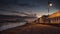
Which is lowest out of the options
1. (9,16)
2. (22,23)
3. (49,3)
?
(22,23)

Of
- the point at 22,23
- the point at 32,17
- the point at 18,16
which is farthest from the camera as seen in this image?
the point at 32,17

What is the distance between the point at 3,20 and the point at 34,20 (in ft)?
14.4

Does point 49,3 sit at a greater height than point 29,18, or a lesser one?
greater

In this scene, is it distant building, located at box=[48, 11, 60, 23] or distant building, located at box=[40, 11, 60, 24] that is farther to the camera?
distant building, located at box=[48, 11, 60, 23]

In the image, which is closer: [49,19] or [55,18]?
[49,19]

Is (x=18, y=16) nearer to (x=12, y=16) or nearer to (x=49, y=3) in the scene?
(x=12, y=16)

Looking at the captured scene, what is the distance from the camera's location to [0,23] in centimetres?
500

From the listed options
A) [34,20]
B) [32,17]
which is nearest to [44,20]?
[34,20]

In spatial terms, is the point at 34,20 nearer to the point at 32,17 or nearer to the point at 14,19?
the point at 32,17

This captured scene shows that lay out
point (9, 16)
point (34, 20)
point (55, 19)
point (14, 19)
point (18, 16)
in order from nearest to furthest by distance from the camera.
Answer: point (9, 16), point (14, 19), point (18, 16), point (34, 20), point (55, 19)

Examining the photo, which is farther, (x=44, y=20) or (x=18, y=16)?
(x=44, y=20)

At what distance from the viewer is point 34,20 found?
944cm

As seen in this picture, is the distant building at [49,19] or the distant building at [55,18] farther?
the distant building at [55,18]

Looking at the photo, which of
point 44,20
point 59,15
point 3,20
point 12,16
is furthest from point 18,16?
point 59,15
